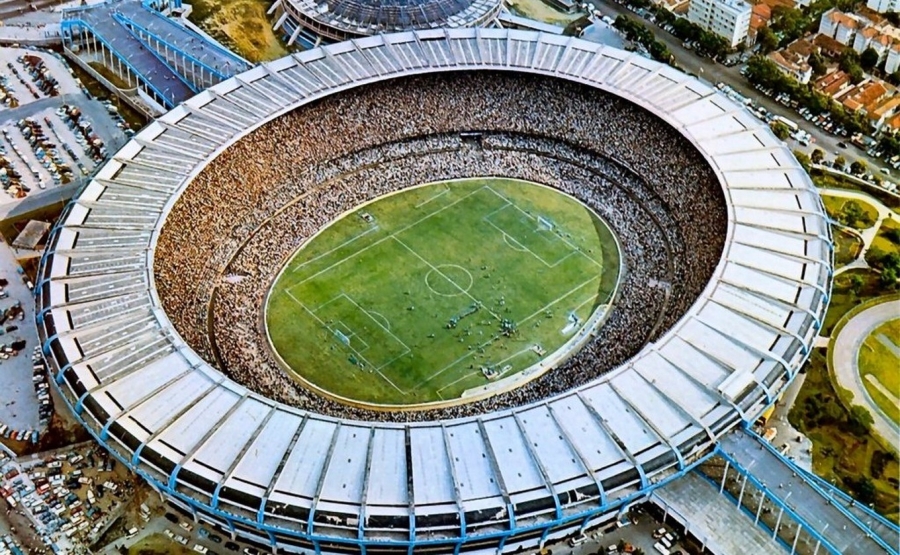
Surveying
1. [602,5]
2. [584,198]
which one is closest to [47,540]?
[584,198]

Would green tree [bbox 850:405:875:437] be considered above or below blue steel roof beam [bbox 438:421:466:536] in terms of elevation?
below

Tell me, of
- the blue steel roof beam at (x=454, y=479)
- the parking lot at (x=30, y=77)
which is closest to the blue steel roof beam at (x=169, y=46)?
the parking lot at (x=30, y=77)

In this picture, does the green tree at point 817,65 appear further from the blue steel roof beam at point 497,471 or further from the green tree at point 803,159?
the blue steel roof beam at point 497,471

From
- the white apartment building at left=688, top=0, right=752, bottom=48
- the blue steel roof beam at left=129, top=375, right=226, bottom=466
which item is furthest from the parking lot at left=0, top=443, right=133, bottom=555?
the white apartment building at left=688, top=0, right=752, bottom=48

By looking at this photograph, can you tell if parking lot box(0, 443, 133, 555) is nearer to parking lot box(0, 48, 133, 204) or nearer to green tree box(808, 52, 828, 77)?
parking lot box(0, 48, 133, 204)

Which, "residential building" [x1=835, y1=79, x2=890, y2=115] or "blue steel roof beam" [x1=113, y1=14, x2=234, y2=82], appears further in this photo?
"residential building" [x1=835, y1=79, x2=890, y2=115]

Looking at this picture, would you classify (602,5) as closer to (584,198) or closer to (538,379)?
(584,198)
